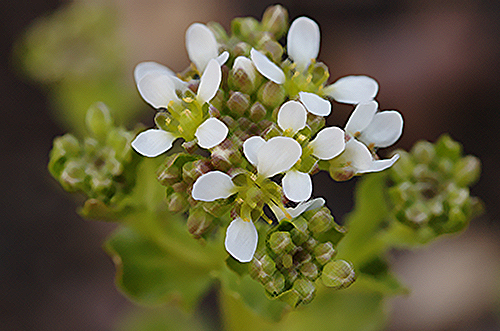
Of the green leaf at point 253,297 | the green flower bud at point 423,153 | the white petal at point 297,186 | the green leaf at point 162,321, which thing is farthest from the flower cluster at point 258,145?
the green leaf at point 162,321

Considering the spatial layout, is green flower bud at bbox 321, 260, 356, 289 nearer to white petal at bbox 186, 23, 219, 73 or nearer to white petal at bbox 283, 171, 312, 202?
white petal at bbox 283, 171, 312, 202

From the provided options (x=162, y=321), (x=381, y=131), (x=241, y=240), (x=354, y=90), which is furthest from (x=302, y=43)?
(x=162, y=321)

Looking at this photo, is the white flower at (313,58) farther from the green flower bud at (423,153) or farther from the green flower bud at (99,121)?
the green flower bud at (99,121)

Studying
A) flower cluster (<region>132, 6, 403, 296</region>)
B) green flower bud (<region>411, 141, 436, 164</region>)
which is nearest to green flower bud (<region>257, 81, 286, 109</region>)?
flower cluster (<region>132, 6, 403, 296</region>)

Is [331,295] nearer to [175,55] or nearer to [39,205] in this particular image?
[39,205]

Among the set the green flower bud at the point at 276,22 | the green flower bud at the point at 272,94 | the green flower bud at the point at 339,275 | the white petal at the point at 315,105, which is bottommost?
the green flower bud at the point at 339,275
